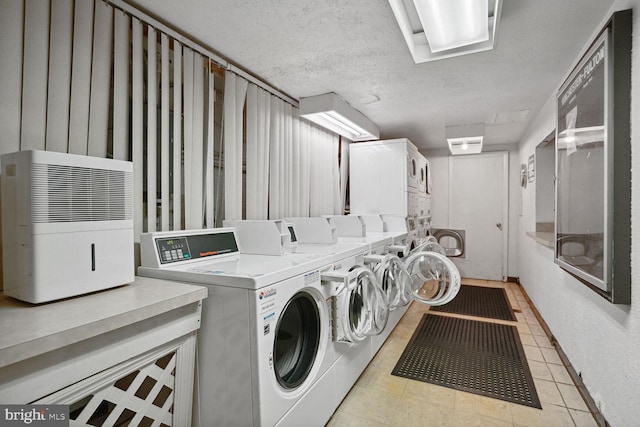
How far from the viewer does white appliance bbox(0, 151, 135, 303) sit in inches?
41.7

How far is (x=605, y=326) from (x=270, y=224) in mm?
1951

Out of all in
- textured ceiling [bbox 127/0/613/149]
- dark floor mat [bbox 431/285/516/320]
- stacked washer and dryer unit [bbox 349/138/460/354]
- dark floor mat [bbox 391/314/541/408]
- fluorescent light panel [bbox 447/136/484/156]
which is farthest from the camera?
fluorescent light panel [bbox 447/136/484/156]

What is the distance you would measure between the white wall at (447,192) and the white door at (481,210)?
7 centimetres

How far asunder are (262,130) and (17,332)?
2.10m

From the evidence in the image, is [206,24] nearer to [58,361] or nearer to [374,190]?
[58,361]

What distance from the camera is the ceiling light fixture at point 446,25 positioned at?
5.07 feet

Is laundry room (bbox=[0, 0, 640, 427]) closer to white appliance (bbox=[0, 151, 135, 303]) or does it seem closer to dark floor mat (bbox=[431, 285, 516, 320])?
white appliance (bbox=[0, 151, 135, 303])

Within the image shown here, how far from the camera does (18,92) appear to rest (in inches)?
49.9

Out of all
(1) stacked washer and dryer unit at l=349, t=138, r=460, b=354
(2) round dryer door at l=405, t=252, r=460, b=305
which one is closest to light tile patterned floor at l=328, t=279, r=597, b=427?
(2) round dryer door at l=405, t=252, r=460, b=305

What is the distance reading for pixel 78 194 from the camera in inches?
46.3

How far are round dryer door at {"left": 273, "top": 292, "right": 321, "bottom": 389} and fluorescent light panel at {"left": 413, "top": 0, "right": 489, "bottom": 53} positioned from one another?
5.22ft

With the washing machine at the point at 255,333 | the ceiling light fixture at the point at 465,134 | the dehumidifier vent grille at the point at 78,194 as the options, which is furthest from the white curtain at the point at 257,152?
the ceiling light fixture at the point at 465,134

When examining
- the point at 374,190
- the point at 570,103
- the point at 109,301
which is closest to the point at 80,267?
the point at 109,301

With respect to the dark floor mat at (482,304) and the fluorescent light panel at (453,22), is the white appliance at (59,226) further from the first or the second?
the dark floor mat at (482,304)
